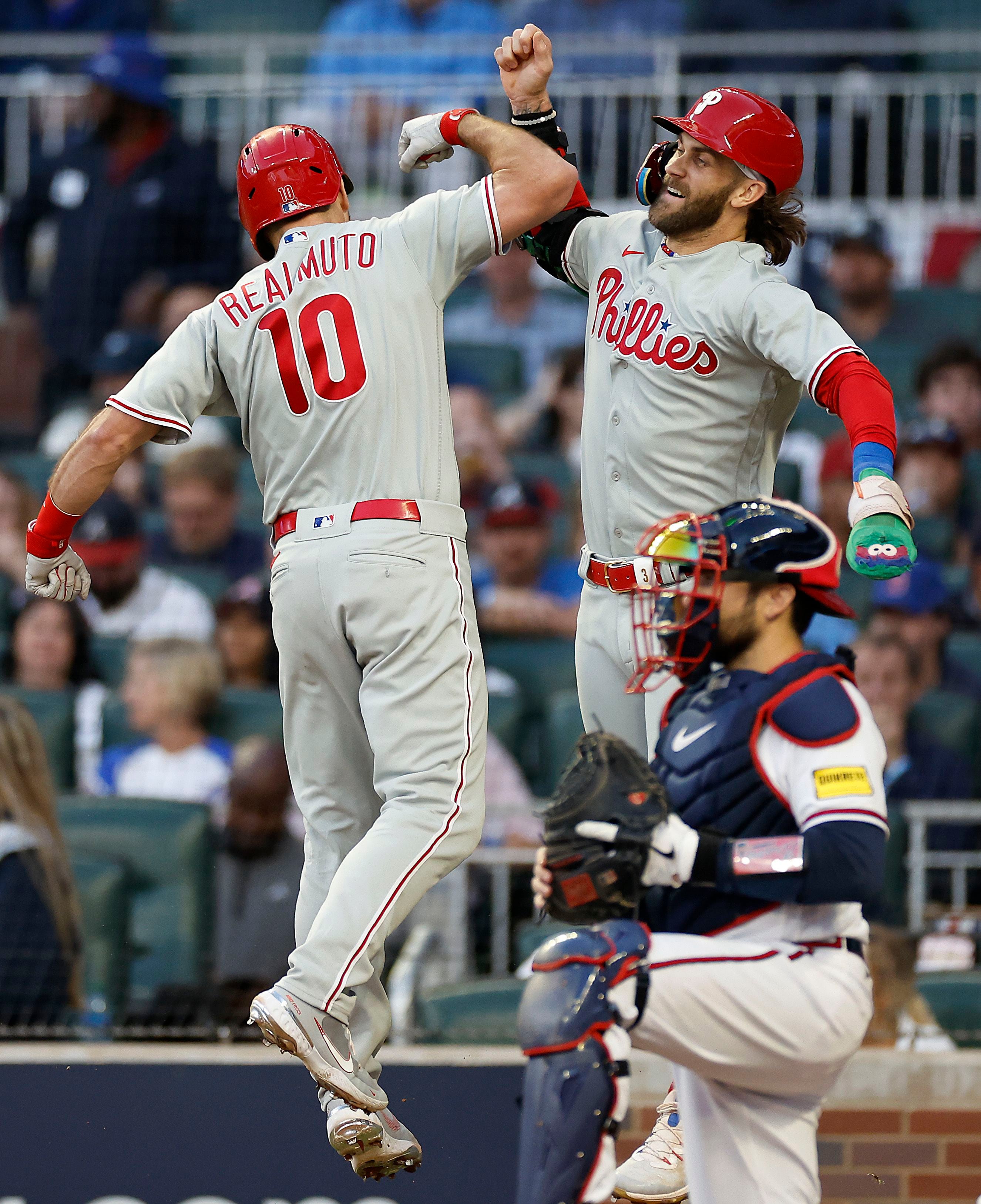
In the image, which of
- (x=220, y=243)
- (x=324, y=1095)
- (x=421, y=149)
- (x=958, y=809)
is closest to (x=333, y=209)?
(x=421, y=149)

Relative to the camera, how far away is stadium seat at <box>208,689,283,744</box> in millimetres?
5852

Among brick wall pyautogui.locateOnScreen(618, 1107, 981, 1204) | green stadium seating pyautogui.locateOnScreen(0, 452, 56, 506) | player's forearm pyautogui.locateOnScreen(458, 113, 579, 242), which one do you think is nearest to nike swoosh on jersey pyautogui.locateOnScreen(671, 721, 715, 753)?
player's forearm pyautogui.locateOnScreen(458, 113, 579, 242)

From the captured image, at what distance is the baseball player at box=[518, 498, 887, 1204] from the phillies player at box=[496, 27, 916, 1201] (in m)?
0.67

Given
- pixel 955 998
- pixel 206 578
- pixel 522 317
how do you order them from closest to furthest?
pixel 955 998 < pixel 206 578 < pixel 522 317

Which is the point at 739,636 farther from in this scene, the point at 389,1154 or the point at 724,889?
the point at 389,1154

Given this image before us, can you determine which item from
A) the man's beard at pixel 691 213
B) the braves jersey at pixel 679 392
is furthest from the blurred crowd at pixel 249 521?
the man's beard at pixel 691 213

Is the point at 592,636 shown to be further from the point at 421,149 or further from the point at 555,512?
the point at 555,512

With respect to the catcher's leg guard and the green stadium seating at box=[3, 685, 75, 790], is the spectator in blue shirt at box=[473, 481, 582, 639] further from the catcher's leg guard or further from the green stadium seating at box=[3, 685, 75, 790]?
the catcher's leg guard

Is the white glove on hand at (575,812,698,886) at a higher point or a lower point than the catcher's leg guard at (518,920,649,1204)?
higher

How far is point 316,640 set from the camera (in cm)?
353

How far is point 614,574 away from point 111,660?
3.19 metres

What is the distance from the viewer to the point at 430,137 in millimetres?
3691

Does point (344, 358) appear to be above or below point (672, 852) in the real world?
above

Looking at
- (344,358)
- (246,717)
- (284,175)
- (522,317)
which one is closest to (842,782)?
(344,358)
